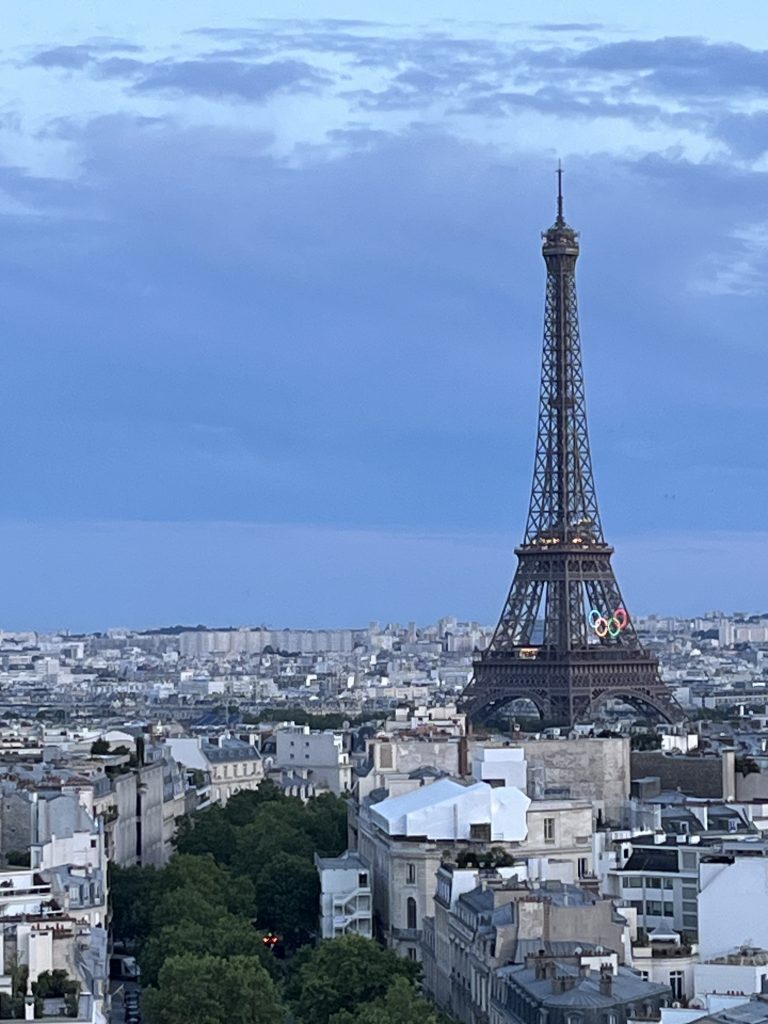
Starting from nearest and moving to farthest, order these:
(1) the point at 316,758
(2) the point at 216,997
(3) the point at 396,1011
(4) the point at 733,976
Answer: (3) the point at 396,1011 < (4) the point at 733,976 < (2) the point at 216,997 < (1) the point at 316,758

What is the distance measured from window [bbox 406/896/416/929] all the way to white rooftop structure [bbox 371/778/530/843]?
1.32m

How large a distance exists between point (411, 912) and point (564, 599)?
240 ft

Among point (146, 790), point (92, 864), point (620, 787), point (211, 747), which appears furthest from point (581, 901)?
point (211, 747)

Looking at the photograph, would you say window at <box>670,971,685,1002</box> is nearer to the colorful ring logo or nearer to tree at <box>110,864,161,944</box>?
tree at <box>110,864,161,944</box>

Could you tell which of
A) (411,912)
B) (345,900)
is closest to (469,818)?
(411,912)

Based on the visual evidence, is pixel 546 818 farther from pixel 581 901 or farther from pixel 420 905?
pixel 581 901

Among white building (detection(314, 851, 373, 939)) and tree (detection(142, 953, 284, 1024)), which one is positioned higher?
white building (detection(314, 851, 373, 939))

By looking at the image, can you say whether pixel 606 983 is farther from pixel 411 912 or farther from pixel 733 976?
pixel 411 912

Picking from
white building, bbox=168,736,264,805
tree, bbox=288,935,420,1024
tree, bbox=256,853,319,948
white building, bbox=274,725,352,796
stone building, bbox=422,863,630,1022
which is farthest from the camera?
white building, bbox=274,725,352,796

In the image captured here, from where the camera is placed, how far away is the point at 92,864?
210 ft

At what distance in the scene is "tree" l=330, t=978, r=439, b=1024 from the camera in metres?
48.4

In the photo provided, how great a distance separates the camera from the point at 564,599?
5453 inches

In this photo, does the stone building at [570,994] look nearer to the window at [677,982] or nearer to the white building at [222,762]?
the window at [677,982]

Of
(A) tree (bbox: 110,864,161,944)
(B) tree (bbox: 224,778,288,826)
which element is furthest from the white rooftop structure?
(B) tree (bbox: 224,778,288,826)
